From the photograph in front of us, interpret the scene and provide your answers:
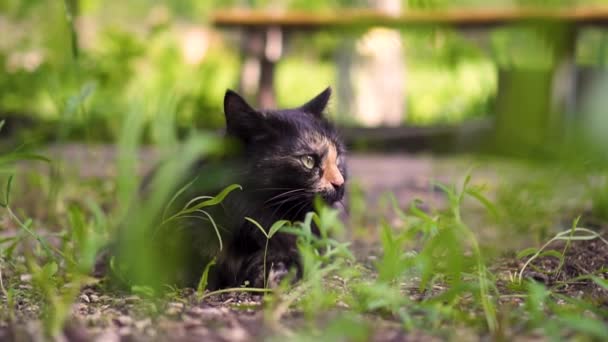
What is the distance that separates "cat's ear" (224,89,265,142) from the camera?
6.25ft

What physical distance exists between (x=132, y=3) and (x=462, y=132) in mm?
3991

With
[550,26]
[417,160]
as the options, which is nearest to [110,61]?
[417,160]

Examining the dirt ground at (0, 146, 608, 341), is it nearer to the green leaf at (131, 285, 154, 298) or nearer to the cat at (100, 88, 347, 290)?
the green leaf at (131, 285, 154, 298)

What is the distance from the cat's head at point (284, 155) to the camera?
6.32 feet

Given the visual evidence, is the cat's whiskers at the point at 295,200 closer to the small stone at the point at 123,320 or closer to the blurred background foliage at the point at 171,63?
the blurred background foliage at the point at 171,63

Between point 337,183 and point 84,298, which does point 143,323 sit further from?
point 337,183

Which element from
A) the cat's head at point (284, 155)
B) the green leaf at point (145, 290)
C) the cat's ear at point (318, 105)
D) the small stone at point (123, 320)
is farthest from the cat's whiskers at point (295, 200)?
the small stone at point (123, 320)

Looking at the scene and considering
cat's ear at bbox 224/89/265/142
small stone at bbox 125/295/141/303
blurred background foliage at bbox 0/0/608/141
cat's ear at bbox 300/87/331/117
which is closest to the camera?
blurred background foliage at bbox 0/0/608/141

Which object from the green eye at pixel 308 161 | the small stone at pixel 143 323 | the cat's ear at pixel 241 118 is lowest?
the small stone at pixel 143 323

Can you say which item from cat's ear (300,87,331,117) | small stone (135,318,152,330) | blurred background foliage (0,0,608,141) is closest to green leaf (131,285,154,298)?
small stone (135,318,152,330)

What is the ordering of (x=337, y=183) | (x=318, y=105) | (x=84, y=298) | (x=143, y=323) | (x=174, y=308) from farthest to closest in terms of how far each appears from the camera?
(x=318, y=105), (x=337, y=183), (x=84, y=298), (x=174, y=308), (x=143, y=323)

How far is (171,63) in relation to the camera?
209 inches

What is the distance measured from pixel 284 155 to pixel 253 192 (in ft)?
0.47

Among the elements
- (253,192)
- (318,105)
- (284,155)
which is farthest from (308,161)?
→ (318,105)
